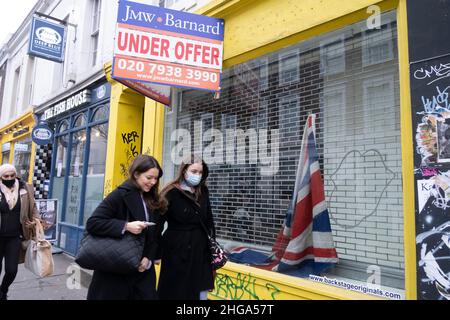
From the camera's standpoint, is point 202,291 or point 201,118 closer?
point 202,291


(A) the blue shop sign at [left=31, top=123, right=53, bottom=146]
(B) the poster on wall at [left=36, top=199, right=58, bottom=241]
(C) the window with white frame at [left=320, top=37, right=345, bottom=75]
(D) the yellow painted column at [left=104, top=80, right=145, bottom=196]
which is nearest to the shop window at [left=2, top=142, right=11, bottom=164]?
(A) the blue shop sign at [left=31, top=123, right=53, bottom=146]

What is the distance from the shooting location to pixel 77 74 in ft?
30.7

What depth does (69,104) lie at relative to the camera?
9.28 meters

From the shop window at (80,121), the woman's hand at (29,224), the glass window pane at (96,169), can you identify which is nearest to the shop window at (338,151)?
the woman's hand at (29,224)

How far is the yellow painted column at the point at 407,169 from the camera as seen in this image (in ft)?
9.58

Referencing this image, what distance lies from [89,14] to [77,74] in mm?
1658

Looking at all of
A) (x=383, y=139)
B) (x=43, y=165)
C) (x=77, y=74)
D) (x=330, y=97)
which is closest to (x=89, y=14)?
(x=77, y=74)

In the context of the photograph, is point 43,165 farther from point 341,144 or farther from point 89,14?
point 341,144

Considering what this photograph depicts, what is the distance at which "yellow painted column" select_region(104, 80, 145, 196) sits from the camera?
7.20m

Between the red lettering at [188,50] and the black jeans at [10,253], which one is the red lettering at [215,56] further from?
the black jeans at [10,253]

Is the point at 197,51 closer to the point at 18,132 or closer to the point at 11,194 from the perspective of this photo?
the point at 11,194

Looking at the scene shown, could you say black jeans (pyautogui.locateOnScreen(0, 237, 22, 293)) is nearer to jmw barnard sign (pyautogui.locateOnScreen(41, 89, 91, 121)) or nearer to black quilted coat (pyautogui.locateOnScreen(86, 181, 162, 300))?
black quilted coat (pyautogui.locateOnScreen(86, 181, 162, 300))

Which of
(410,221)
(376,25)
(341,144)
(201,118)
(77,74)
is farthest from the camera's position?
(77,74)

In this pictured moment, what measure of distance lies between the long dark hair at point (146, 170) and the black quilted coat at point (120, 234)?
60mm
